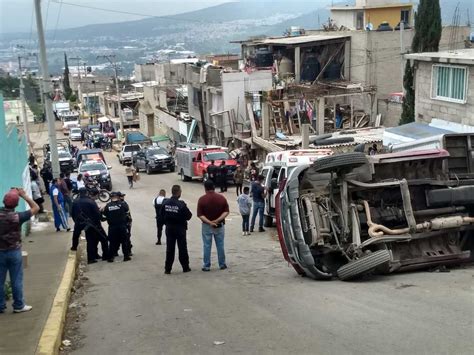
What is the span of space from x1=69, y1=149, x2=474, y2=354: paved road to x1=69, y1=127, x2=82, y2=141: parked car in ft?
247

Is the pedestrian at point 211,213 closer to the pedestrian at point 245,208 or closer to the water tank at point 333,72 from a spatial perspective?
the pedestrian at point 245,208

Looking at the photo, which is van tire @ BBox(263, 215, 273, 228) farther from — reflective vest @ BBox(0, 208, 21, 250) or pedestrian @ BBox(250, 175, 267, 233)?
reflective vest @ BBox(0, 208, 21, 250)

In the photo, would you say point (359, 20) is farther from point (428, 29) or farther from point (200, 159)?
point (200, 159)

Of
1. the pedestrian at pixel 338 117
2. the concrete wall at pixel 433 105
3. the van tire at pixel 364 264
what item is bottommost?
the pedestrian at pixel 338 117

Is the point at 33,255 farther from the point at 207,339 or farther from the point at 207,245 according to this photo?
the point at 207,339

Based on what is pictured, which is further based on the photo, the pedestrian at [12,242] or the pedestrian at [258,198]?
the pedestrian at [258,198]

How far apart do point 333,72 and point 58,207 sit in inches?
1351

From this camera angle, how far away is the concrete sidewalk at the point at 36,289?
7.04 m

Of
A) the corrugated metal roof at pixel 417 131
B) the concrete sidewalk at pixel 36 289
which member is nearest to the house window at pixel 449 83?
the corrugated metal roof at pixel 417 131

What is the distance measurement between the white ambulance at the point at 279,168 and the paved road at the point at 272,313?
7.28 meters

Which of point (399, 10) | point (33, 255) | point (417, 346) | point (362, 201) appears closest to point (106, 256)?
point (33, 255)

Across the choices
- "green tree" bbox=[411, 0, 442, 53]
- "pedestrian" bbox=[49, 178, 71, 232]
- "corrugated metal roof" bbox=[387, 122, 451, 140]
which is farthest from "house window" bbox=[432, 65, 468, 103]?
"pedestrian" bbox=[49, 178, 71, 232]

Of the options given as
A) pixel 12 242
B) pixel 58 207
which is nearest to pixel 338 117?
pixel 58 207

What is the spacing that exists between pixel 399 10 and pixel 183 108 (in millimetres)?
23741
